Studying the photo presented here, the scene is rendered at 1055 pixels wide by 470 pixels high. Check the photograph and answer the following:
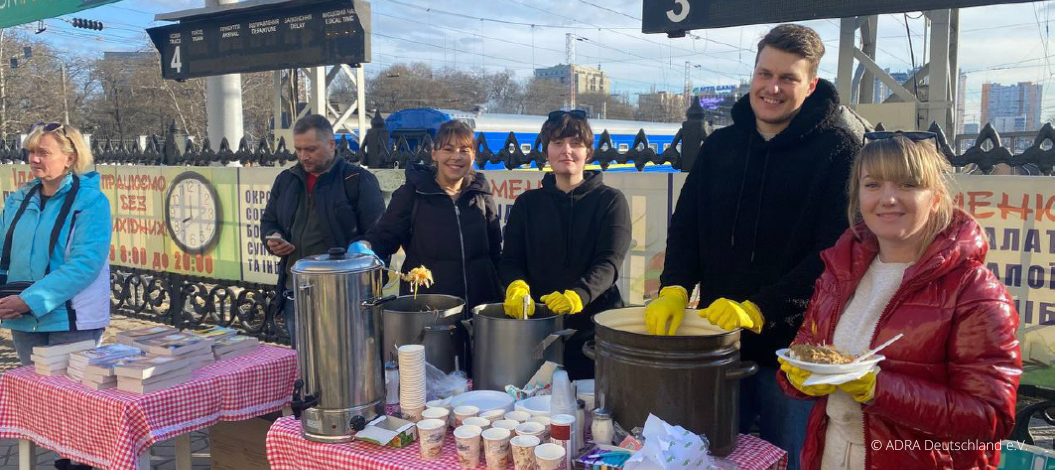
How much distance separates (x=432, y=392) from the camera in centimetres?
227

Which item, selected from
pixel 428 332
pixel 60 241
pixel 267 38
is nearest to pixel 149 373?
pixel 60 241

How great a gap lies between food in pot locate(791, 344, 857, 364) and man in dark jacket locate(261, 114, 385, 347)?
2.63m

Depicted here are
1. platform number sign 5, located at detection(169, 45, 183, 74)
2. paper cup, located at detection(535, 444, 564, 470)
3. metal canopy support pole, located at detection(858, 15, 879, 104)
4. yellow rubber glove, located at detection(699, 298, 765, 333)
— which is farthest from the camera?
metal canopy support pole, located at detection(858, 15, 879, 104)

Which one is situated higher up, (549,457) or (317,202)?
(317,202)

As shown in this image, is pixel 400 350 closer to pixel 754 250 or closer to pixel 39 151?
pixel 754 250

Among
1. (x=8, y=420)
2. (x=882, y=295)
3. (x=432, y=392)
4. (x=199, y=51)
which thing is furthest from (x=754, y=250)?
(x=199, y=51)

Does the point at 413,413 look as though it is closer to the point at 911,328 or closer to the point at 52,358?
the point at 911,328

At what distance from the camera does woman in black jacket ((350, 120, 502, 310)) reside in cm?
311

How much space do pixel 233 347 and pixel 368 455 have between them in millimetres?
1528

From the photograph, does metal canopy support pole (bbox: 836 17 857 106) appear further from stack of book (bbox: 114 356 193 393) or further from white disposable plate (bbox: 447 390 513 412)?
stack of book (bbox: 114 356 193 393)

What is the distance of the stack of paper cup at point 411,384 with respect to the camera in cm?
211

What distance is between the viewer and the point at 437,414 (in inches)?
79.6

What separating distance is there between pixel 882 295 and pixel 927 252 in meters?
0.15

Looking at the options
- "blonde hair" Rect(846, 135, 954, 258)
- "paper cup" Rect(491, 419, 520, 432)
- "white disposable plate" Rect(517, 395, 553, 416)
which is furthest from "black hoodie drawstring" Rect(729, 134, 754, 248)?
"paper cup" Rect(491, 419, 520, 432)
